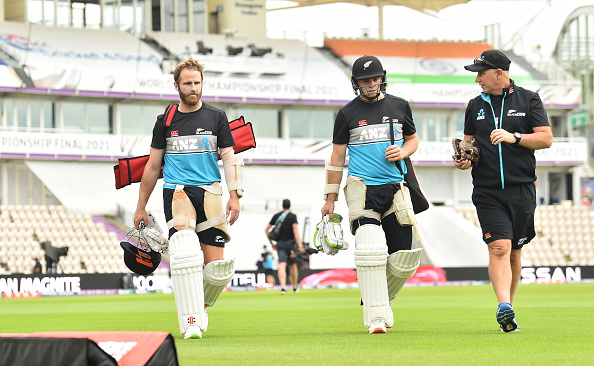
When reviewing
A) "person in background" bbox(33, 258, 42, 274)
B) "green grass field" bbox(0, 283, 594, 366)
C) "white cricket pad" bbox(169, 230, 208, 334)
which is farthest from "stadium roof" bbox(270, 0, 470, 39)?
"white cricket pad" bbox(169, 230, 208, 334)

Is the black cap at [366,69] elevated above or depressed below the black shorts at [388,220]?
above

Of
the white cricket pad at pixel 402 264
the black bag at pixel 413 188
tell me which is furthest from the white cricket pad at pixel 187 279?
the black bag at pixel 413 188

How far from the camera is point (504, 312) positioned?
788 cm

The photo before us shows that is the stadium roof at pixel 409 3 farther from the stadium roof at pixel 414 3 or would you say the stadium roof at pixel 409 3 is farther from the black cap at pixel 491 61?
the black cap at pixel 491 61

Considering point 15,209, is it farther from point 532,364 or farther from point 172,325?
point 532,364

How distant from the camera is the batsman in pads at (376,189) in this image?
324 inches

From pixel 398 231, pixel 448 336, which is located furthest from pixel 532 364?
pixel 398 231

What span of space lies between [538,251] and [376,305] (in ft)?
108

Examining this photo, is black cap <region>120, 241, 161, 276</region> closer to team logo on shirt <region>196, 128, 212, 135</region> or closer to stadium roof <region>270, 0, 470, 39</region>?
team logo on shirt <region>196, 128, 212, 135</region>

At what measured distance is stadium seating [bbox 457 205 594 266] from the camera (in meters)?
39.5

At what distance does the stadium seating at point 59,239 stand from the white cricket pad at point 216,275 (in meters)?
25.6

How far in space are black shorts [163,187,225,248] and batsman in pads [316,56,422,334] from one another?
3.14 feet

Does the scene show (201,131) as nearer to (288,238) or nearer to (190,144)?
(190,144)

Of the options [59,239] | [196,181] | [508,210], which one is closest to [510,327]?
[508,210]
